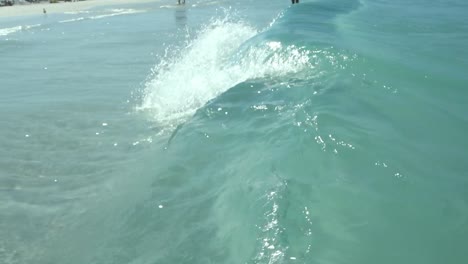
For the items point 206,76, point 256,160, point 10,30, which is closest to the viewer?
point 256,160

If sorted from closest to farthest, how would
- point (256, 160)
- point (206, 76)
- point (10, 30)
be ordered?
point (256, 160), point (206, 76), point (10, 30)

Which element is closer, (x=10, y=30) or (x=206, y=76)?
(x=206, y=76)

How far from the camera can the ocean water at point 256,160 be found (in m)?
4.27

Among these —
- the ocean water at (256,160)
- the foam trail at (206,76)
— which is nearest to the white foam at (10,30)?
the ocean water at (256,160)

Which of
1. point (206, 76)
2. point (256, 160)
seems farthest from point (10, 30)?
point (256, 160)

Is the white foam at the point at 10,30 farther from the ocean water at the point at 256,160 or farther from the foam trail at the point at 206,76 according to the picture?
the foam trail at the point at 206,76

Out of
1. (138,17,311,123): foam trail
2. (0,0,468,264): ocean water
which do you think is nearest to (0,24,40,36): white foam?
(0,0,468,264): ocean water

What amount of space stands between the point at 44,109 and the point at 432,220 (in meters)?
8.52

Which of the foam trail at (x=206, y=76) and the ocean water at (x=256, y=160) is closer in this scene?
the ocean water at (x=256, y=160)

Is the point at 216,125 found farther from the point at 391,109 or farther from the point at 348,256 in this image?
the point at 348,256

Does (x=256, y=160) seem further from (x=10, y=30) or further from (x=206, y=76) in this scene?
(x=10, y=30)

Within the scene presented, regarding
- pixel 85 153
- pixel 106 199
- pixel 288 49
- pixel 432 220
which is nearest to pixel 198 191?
pixel 106 199

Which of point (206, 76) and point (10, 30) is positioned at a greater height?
point (206, 76)

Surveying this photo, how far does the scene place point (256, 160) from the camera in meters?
5.54
